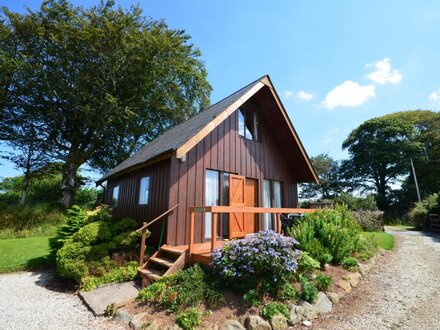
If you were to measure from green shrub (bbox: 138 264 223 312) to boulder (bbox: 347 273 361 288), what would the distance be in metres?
3.32

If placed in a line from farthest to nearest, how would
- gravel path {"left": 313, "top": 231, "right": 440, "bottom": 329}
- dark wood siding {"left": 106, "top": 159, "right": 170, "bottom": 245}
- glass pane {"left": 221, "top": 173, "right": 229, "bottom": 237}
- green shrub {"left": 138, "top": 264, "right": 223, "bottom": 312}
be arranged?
glass pane {"left": 221, "top": 173, "right": 229, "bottom": 237} < dark wood siding {"left": 106, "top": 159, "right": 170, "bottom": 245} < green shrub {"left": 138, "top": 264, "right": 223, "bottom": 312} < gravel path {"left": 313, "top": 231, "right": 440, "bottom": 329}

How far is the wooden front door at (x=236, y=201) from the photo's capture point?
831 cm

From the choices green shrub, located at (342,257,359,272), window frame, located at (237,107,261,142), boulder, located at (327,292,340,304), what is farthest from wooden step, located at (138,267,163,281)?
window frame, located at (237,107,261,142)

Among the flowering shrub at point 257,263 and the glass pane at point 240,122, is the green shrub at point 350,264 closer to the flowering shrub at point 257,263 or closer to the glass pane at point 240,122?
the flowering shrub at point 257,263

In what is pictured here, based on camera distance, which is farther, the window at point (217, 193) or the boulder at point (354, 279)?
the window at point (217, 193)

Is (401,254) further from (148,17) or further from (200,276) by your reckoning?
(148,17)

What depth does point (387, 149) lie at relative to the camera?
32.0 metres

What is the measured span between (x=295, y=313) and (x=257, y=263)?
1.01 m

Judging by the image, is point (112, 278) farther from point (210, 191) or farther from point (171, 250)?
point (210, 191)

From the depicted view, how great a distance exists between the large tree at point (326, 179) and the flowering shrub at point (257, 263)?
3458cm

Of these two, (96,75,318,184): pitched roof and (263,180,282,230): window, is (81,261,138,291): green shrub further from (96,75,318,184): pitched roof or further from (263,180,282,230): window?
(263,180,282,230): window

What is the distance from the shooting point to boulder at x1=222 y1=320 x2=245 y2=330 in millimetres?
3758

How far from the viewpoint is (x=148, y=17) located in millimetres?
21188

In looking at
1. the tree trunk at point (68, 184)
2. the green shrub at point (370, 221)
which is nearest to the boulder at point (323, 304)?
the green shrub at point (370, 221)
